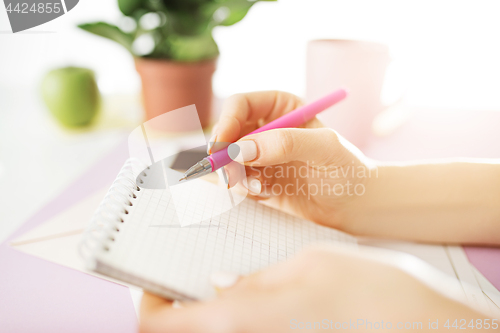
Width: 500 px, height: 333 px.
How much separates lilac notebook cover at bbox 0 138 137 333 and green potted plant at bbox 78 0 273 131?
399mm

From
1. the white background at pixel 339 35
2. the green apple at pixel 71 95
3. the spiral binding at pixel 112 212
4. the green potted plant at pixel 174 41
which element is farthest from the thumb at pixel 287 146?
the white background at pixel 339 35

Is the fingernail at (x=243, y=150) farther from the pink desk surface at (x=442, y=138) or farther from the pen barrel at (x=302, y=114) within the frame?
the pink desk surface at (x=442, y=138)

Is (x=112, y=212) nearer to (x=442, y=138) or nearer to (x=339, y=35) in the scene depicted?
(x=442, y=138)

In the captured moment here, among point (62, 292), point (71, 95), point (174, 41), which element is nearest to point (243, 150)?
point (62, 292)

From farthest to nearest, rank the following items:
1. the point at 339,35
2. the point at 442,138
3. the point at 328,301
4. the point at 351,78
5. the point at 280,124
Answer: the point at 339,35 → the point at 442,138 → the point at 351,78 → the point at 280,124 → the point at 328,301

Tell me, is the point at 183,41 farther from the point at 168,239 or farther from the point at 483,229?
the point at 483,229

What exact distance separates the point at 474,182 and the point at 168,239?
1.37 feet

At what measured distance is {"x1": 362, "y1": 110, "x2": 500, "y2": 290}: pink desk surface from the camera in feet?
2.28

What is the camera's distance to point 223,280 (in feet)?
0.94

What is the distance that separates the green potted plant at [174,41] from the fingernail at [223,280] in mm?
493

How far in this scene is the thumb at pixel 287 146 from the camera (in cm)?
40

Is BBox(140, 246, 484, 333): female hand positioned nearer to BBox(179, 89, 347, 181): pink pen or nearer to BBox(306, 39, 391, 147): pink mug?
BBox(179, 89, 347, 181): pink pen

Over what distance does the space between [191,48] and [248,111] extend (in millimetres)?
211

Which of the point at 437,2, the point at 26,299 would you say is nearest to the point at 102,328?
the point at 26,299
